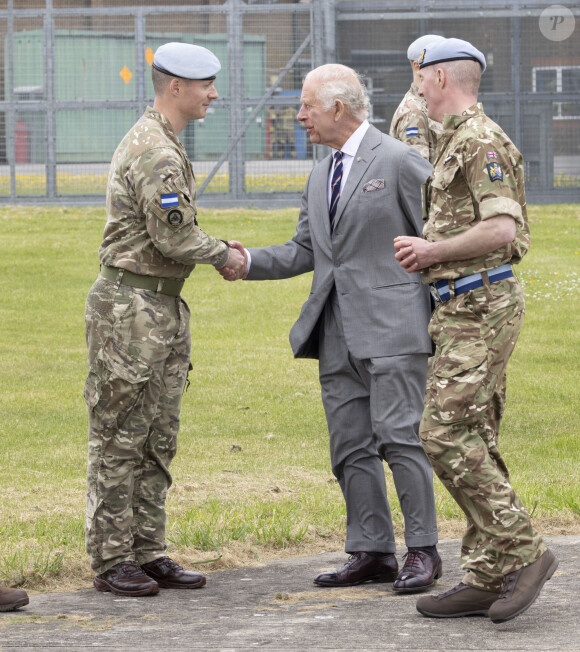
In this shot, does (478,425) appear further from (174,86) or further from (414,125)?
(414,125)

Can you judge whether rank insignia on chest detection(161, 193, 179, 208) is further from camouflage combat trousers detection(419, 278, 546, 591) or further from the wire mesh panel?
the wire mesh panel

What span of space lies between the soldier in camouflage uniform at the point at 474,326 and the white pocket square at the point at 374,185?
1.93ft

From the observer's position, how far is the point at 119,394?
16.1 ft

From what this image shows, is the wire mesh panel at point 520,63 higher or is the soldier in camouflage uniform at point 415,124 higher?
the wire mesh panel at point 520,63

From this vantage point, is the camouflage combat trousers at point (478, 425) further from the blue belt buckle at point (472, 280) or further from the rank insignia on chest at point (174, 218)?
the rank insignia on chest at point (174, 218)

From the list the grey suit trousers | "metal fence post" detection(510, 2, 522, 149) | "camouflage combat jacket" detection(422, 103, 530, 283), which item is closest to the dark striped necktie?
the grey suit trousers

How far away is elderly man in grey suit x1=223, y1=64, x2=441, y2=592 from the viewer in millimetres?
4859

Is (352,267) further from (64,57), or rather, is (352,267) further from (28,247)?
(64,57)

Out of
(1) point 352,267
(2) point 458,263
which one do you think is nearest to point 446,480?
(2) point 458,263

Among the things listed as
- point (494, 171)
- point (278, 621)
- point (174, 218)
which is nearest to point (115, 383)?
point (174, 218)

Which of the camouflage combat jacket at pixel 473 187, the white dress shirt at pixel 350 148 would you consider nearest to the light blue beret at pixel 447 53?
the camouflage combat jacket at pixel 473 187

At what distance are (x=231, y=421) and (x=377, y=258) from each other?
4.51 metres

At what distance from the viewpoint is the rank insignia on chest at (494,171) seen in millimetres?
4180

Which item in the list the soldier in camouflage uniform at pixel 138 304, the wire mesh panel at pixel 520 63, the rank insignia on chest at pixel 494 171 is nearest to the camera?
the rank insignia on chest at pixel 494 171
